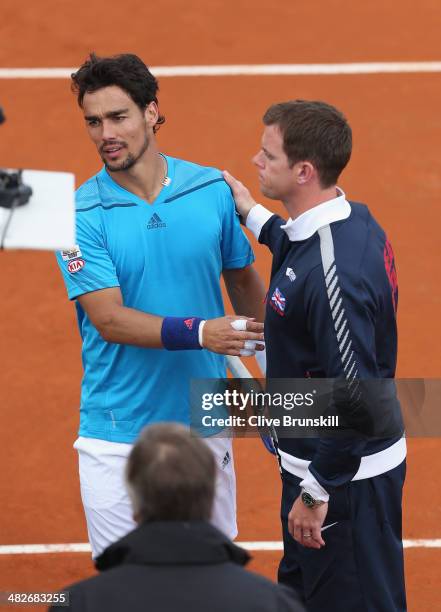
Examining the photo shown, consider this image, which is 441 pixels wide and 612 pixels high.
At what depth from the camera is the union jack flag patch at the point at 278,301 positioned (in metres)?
4.89

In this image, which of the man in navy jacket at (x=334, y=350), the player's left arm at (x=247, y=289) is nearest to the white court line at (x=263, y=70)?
the player's left arm at (x=247, y=289)

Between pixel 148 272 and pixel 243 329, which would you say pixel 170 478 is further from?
pixel 148 272

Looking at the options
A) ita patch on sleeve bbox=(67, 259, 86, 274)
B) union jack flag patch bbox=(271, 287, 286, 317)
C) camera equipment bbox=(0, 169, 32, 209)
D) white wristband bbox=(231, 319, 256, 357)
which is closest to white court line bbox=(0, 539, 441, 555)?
white wristband bbox=(231, 319, 256, 357)

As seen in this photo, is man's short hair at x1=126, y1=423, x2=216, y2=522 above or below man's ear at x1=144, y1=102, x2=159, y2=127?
below

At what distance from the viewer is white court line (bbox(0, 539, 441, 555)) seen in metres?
6.96

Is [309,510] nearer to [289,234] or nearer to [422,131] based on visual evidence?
[289,234]

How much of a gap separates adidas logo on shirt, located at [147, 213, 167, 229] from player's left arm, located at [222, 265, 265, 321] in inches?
20.7

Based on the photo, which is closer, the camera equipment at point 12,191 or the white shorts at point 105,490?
the camera equipment at point 12,191

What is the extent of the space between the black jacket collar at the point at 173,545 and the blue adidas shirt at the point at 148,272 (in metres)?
2.14

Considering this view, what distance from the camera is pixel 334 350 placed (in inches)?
184

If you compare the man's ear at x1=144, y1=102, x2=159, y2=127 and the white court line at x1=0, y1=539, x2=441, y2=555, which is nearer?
the man's ear at x1=144, y1=102, x2=159, y2=127

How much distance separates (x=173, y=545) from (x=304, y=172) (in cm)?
214
